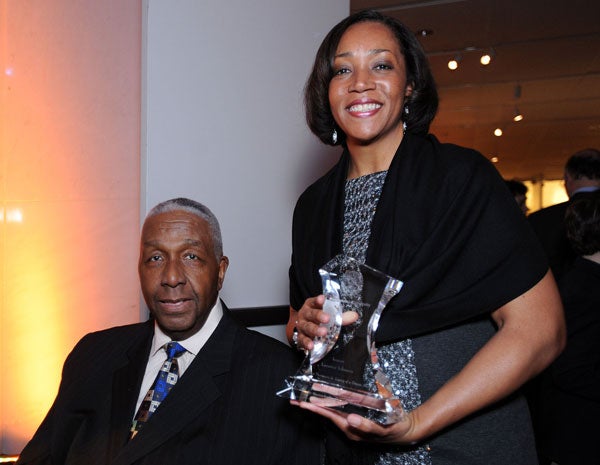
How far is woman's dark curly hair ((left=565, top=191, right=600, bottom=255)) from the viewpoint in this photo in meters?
2.94

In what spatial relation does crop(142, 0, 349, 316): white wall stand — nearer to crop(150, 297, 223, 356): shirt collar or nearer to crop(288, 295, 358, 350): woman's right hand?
crop(150, 297, 223, 356): shirt collar

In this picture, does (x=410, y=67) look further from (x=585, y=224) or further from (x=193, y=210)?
(x=585, y=224)

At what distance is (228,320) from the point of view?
2.26 meters

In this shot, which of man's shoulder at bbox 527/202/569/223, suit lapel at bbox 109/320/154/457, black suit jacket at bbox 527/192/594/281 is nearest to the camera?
suit lapel at bbox 109/320/154/457

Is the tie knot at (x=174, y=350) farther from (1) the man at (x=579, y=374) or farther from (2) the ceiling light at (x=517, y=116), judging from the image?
(2) the ceiling light at (x=517, y=116)

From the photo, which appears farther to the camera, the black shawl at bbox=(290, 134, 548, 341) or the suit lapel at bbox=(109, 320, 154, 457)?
the suit lapel at bbox=(109, 320, 154, 457)

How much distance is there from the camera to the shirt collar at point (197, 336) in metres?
2.25

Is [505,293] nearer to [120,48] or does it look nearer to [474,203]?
[474,203]

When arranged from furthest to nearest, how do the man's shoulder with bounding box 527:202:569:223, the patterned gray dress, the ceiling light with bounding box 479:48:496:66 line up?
1. the ceiling light with bounding box 479:48:496:66
2. the man's shoulder with bounding box 527:202:569:223
3. the patterned gray dress

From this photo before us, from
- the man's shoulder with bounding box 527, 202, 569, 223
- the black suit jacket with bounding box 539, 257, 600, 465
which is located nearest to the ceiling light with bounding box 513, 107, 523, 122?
the man's shoulder with bounding box 527, 202, 569, 223

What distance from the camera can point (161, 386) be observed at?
2.15m

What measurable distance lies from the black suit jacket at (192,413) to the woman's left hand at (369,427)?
0.53 m

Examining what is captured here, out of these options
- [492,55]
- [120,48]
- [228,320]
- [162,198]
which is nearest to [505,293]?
[228,320]

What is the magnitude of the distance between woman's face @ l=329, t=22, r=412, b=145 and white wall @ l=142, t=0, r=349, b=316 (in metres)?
1.25
